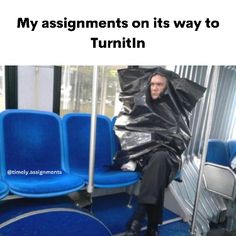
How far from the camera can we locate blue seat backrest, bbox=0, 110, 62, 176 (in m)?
1.50

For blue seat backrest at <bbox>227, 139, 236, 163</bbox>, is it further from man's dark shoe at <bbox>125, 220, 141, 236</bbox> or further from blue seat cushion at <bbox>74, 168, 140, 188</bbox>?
man's dark shoe at <bbox>125, 220, 141, 236</bbox>

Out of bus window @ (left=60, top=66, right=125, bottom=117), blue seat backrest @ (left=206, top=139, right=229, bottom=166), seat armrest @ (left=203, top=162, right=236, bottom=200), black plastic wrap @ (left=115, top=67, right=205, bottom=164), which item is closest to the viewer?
black plastic wrap @ (left=115, top=67, right=205, bottom=164)

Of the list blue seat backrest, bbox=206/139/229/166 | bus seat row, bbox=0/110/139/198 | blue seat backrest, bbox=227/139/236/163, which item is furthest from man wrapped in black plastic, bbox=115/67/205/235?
Result: blue seat backrest, bbox=227/139/236/163

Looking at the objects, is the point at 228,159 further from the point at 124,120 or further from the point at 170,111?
the point at 124,120

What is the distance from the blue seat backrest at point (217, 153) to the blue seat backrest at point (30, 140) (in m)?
1.76

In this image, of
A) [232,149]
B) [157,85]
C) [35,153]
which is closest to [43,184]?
[35,153]

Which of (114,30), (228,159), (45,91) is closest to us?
(114,30)

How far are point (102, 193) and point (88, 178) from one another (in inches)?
33.0

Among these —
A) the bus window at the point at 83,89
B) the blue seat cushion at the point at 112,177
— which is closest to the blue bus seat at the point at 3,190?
the blue seat cushion at the point at 112,177

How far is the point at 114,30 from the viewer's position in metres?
→ 1.32

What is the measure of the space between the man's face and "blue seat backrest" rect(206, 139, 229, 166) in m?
1.18

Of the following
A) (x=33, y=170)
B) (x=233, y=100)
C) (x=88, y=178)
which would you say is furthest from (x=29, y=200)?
(x=233, y=100)

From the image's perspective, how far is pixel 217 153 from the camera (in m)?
2.73

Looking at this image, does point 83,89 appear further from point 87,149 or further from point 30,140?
point 30,140
